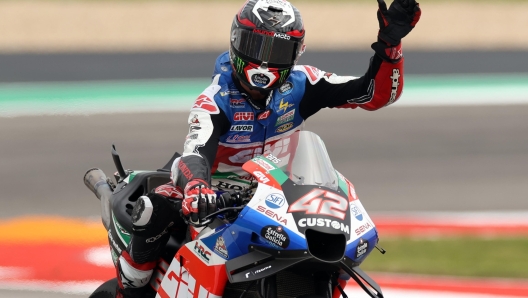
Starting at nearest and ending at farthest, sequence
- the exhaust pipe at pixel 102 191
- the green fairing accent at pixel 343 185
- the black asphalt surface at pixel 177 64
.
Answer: the green fairing accent at pixel 343 185 → the exhaust pipe at pixel 102 191 → the black asphalt surface at pixel 177 64

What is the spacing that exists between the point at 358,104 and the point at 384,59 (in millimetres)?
416

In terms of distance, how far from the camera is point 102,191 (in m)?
6.22

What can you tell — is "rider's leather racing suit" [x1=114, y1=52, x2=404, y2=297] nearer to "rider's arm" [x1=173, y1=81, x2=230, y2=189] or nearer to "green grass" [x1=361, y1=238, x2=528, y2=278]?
"rider's arm" [x1=173, y1=81, x2=230, y2=189]

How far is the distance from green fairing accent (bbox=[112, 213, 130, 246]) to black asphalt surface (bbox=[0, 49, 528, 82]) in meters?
9.88

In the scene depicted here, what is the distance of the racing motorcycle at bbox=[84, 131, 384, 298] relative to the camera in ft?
13.3

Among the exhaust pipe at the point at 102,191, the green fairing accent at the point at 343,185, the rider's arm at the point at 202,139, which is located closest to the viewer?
the green fairing accent at the point at 343,185

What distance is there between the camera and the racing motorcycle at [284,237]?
4.05 m

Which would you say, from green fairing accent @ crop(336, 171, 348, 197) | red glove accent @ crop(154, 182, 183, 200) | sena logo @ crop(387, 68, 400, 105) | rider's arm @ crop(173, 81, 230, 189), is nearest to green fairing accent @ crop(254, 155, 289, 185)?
green fairing accent @ crop(336, 171, 348, 197)

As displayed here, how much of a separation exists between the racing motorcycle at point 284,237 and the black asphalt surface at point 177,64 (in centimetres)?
1125

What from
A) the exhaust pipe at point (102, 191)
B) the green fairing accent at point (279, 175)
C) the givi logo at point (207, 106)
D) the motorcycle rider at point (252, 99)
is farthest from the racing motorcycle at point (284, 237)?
the exhaust pipe at point (102, 191)

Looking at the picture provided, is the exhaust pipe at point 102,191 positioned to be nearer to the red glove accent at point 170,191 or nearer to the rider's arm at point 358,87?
the red glove accent at point 170,191

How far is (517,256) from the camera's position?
8047 millimetres

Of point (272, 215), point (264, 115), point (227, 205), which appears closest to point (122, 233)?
point (264, 115)

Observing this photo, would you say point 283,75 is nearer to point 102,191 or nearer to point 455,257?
point 102,191
